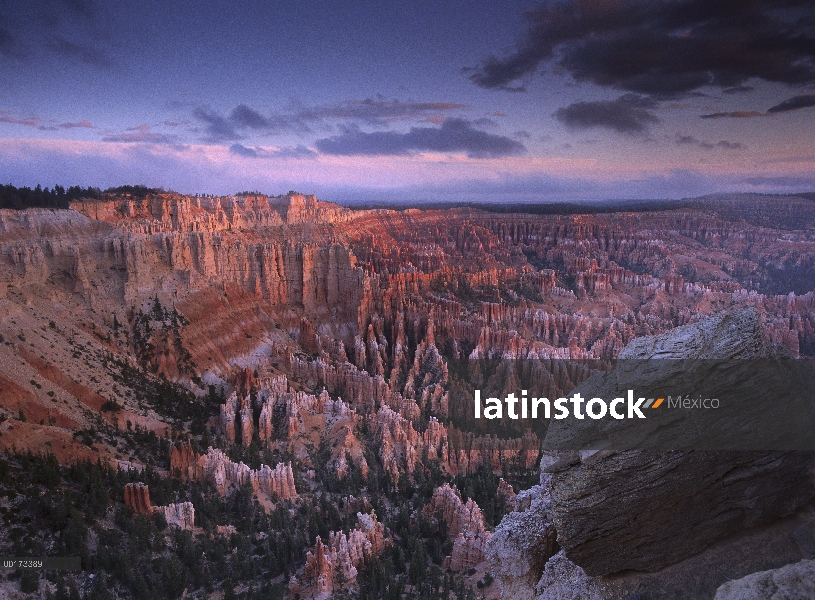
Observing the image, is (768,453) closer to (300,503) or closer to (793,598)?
(793,598)

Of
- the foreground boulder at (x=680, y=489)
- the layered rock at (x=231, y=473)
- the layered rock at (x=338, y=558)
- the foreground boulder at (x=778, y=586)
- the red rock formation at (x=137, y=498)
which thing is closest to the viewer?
the foreground boulder at (x=778, y=586)

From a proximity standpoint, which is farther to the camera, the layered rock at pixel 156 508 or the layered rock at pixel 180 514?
the layered rock at pixel 180 514

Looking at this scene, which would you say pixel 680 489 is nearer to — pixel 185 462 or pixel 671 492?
pixel 671 492

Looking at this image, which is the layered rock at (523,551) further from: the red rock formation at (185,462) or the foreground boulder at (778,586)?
the red rock formation at (185,462)

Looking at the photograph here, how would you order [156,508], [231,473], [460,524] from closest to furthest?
[156,508], [460,524], [231,473]

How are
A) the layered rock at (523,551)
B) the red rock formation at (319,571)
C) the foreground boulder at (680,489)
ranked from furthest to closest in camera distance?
the red rock formation at (319,571), the layered rock at (523,551), the foreground boulder at (680,489)

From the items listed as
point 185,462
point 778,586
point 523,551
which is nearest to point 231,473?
point 185,462

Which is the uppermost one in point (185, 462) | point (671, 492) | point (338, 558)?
point (671, 492)

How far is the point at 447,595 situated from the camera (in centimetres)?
1266

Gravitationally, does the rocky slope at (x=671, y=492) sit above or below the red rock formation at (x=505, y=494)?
above

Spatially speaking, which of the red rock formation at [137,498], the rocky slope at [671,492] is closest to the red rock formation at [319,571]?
the red rock formation at [137,498]

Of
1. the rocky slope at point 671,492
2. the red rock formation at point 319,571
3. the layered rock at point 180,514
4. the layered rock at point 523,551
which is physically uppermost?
the rocky slope at point 671,492

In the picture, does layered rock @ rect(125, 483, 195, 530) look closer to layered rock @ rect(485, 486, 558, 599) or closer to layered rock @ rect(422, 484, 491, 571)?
layered rock @ rect(422, 484, 491, 571)

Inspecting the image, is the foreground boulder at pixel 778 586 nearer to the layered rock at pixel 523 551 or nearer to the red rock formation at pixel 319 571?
the layered rock at pixel 523 551
